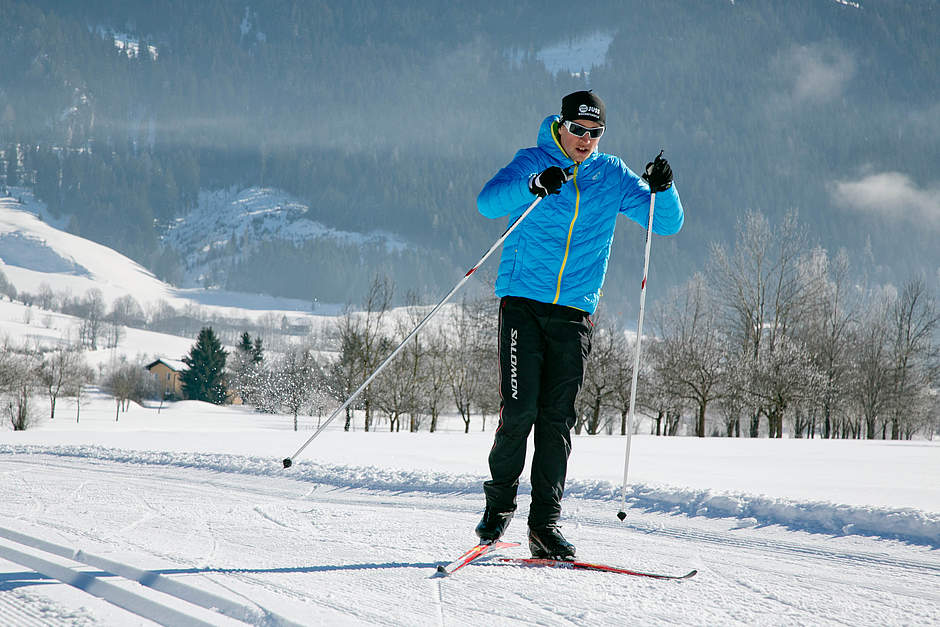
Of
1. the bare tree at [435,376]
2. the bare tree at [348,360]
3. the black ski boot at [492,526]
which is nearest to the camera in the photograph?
the black ski boot at [492,526]

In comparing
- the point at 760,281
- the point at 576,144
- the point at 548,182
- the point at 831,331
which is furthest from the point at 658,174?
the point at 831,331

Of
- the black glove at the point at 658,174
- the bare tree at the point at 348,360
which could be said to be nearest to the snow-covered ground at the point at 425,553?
the black glove at the point at 658,174

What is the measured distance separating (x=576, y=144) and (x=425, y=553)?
89.4 inches

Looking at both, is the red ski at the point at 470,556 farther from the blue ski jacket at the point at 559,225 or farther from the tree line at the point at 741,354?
the tree line at the point at 741,354

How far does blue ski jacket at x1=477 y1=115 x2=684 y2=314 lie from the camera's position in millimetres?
3111

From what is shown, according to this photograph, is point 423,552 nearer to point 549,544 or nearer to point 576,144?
point 549,544

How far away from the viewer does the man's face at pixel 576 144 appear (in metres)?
3.16

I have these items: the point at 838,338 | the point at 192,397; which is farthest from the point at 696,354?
the point at 192,397

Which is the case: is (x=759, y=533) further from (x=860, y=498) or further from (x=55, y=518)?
(x=55, y=518)

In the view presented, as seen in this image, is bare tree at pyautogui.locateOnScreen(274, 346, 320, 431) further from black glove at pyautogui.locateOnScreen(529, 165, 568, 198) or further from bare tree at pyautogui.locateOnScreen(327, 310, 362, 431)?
black glove at pyautogui.locateOnScreen(529, 165, 568, 198)

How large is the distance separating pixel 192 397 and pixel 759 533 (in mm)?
89066

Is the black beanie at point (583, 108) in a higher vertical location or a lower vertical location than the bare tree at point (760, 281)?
lower

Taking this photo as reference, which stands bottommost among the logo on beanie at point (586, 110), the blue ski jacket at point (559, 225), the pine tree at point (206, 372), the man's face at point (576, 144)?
the pine tree at point (206, 372)

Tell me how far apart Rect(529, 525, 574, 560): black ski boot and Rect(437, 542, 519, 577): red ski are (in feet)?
0.58
